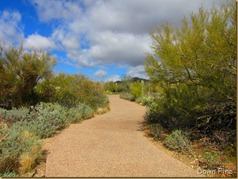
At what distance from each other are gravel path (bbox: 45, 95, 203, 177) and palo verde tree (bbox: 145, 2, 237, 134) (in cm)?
197

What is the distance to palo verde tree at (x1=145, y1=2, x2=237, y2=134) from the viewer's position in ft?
22.2

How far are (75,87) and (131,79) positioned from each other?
25229 millimetres

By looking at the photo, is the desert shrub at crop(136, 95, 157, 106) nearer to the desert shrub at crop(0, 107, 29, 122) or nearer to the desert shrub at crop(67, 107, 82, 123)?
the desert shrub at crop(67, 107, 82, 123)

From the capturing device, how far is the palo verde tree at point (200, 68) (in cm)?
677

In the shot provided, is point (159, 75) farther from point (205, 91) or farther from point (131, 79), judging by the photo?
point (131, 79)

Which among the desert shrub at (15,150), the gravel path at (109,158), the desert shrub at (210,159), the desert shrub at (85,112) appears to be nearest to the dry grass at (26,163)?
the desert shrub at (15,150)

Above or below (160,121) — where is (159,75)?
above

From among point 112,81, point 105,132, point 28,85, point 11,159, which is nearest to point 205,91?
point 105,132

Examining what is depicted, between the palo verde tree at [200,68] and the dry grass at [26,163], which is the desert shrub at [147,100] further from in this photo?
the dry grass at [26,163]

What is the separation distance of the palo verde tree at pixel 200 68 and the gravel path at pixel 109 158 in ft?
6.47

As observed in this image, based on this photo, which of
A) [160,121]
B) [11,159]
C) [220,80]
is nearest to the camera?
[11,159]

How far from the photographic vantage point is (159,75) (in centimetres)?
922

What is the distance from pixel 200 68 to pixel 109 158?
3.79m

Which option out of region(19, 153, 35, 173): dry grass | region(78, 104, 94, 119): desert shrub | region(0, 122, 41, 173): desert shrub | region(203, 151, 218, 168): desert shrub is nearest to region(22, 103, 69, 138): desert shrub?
region(0, 122, 41, 173): desert shrub
